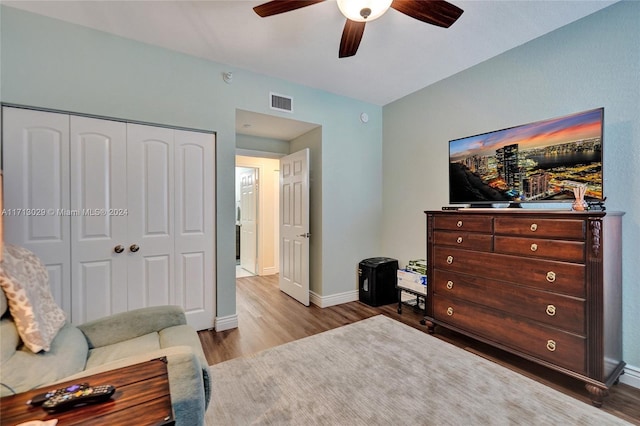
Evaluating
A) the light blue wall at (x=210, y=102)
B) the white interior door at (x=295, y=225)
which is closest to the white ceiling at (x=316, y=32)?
the light blue wall at (x=210, y=102)

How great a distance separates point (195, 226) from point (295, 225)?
138 centimetres

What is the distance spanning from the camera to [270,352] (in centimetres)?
241

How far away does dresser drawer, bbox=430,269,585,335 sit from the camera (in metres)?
1.87

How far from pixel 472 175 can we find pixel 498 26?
1288mm

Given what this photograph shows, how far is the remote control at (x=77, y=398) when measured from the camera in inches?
34.9

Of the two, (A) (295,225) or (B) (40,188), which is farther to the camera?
(A) (295,225)

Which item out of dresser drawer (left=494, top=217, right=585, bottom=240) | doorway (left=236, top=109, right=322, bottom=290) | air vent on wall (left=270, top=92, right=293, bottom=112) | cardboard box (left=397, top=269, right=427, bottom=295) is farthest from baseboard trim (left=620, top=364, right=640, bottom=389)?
air vent on wall (left=270, top=92, right=293, bottom=112)

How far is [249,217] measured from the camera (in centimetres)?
573

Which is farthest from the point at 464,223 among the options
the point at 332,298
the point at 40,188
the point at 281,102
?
the point at 40,188

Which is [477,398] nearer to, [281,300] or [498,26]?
[281,300]

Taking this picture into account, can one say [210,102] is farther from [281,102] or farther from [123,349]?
[123,349]

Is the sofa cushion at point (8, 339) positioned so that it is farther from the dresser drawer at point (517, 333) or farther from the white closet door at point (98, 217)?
the dresser drawer at point (517, 333)

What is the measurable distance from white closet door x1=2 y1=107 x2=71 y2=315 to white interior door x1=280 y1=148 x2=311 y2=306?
2305 millimetres

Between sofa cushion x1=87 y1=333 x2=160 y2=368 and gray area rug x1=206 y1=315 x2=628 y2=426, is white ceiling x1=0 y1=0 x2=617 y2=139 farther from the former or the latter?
gray area rug x1=206 y1=315 x2=628 y2=426
